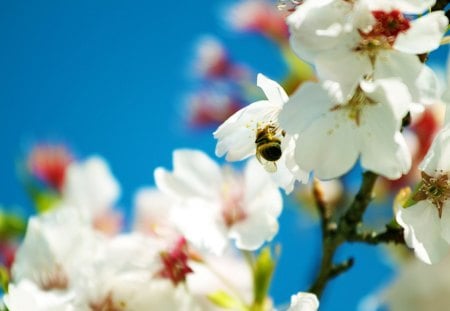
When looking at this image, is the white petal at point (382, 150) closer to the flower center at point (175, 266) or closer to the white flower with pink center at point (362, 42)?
the white flower with pink center at point (362, 42)

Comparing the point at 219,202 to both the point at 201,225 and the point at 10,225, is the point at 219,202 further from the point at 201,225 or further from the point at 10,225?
the point at 10,225

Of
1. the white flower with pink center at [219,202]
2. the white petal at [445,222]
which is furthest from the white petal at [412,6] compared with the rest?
the white flower with pink center at [219,202]

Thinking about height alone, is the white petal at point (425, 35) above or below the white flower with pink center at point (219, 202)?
below

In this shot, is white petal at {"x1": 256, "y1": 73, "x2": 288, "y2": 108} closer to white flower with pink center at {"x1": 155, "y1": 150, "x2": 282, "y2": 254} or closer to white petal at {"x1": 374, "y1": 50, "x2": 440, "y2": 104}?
white petal at {"x1": 374, "y1": 50, "x2": 440, "y2": 104}

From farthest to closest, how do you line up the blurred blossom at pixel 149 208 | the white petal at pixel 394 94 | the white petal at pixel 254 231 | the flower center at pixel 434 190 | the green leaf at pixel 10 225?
the green leaf at pixel 10 225 → the blurred blossom at pixel 149 208 → the white petal at pixel 254 231 → the flower center at pixel 434 190 → the white petal at pixel 394 94

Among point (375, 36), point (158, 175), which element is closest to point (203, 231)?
point (158, 175)

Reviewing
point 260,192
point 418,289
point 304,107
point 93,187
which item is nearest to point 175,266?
point 260,192
